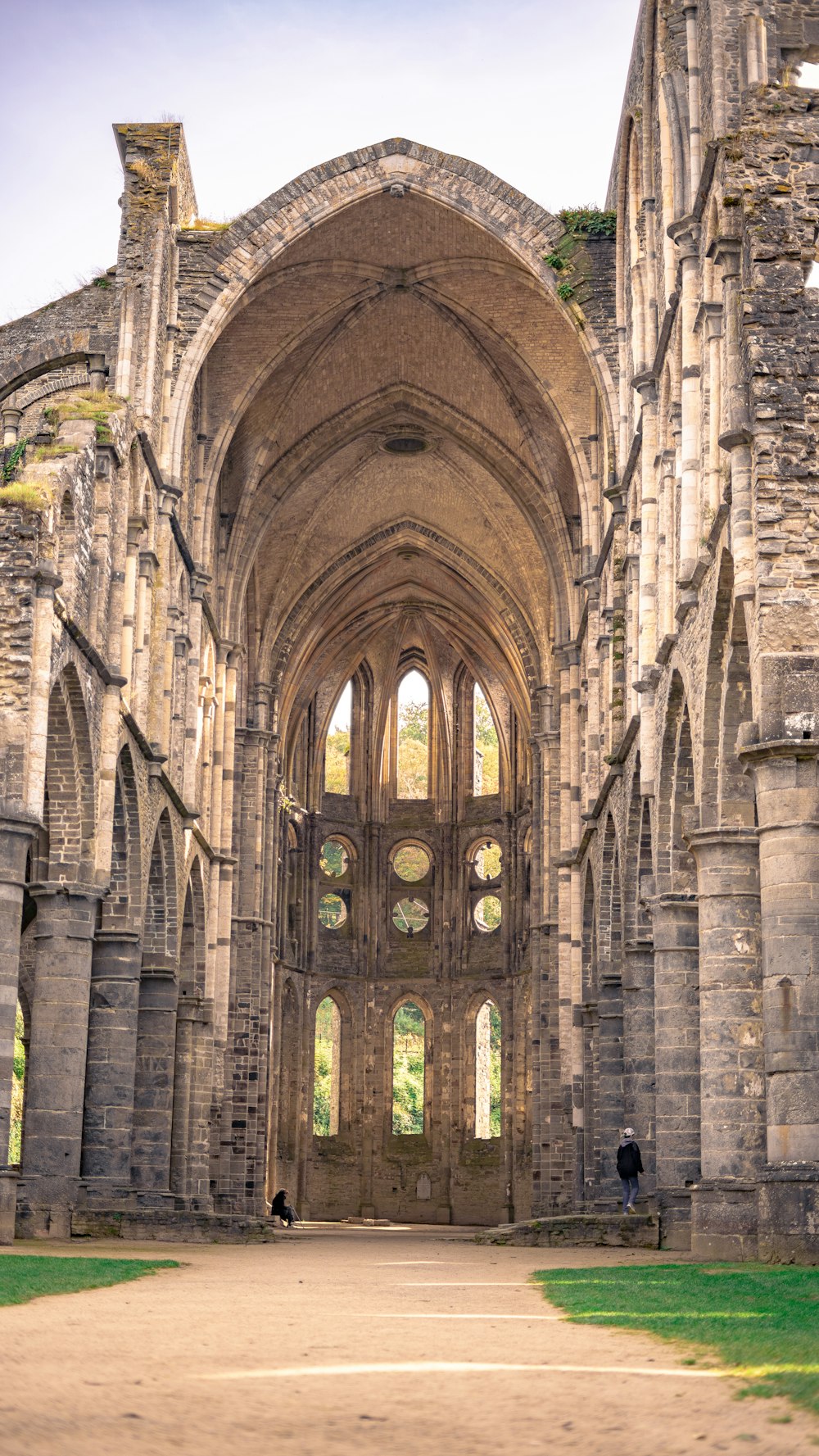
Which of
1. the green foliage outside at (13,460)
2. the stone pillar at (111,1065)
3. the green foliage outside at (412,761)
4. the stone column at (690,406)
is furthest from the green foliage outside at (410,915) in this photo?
the stone column at (690,406)

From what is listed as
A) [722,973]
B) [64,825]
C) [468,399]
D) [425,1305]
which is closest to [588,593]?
[468,399]

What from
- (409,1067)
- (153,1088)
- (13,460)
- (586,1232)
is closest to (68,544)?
(13,460)

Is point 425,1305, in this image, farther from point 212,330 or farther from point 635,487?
point 212,330

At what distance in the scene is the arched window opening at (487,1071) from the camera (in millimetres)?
45781

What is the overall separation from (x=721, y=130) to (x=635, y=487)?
7566 mm

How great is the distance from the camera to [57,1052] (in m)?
20.0

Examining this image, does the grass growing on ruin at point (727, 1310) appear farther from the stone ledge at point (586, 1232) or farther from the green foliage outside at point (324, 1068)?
the green foliage outside at point (324, 1068)

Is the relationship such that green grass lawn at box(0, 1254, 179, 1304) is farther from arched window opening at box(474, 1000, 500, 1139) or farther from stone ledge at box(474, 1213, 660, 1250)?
arched window opening at box(474, 1000, 500, 1139)

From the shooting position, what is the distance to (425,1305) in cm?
1088

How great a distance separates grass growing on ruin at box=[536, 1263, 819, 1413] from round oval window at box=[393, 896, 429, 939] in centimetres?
3334

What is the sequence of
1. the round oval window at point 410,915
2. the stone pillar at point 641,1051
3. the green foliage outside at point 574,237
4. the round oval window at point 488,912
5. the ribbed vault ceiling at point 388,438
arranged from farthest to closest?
the round oval window at point 410,915 < the round oval window at point 488,912 < the ribbed vault ceiling at point 388,438 < the green foliage outside at point 574,237 < the stone pillar at point 641,1051

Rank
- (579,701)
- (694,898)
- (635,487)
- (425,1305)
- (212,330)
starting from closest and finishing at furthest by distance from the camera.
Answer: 1. (425,1305)
2. (694,898)
3. (635,487)
4. (212,330)
5. (579,701)

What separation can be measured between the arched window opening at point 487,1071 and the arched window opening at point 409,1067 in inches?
136

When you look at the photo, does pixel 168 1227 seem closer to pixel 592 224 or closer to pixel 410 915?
pixel 592 224
